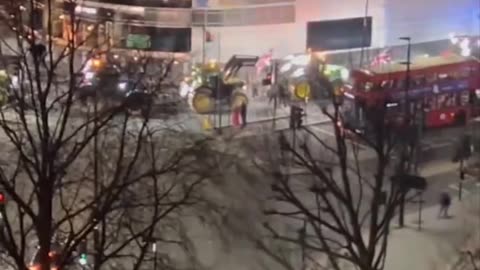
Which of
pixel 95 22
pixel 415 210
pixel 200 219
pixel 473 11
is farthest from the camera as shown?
pixel 473 11

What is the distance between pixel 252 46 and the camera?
3.00 m

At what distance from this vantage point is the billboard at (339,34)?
301 centimetres

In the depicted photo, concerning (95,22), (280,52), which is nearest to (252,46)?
(280,52)

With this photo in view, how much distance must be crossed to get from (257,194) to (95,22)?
583 mm

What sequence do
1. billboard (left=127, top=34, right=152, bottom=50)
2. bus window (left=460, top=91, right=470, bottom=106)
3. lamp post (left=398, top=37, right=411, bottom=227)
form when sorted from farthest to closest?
bus window (left=460, top=91, right=470, bottom=106), billboard (left=127, top=34, right=152, bottom=50), lamp post (left=398, top=37, right=411, bottom=227)

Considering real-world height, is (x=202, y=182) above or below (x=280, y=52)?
below

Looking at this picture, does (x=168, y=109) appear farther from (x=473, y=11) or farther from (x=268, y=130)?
(x=473, y=11)

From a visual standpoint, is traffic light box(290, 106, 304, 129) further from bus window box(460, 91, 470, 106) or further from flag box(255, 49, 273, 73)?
bus window box(460, 91, 470, 106)

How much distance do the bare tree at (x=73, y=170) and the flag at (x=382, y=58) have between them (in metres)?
1.02

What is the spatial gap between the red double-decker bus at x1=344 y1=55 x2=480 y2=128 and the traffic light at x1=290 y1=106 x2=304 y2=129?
5.1 inches

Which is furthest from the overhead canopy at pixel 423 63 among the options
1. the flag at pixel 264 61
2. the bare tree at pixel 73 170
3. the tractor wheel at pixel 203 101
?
the bare tree at pixel 73 170

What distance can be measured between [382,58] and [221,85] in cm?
53

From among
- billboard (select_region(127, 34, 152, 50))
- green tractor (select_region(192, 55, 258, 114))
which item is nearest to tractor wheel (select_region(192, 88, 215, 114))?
green tractor (select_region(192, 55, 258, 114))

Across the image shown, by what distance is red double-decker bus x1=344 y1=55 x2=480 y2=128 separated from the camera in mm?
2803
